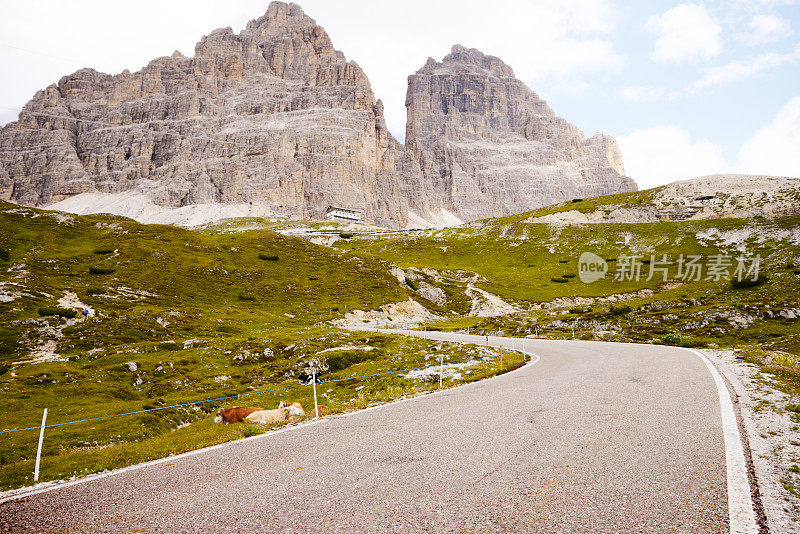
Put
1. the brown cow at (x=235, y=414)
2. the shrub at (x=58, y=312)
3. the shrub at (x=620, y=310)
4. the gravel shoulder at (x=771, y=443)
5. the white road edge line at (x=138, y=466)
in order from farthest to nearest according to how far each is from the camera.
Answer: the shrub at (x=620, y=310), the shrub at (x=58, y=312), the brown cow at (x=235, y=414), the white road edge line at (x=138, y=466), the gravel shoulder at (x=771, y=443)

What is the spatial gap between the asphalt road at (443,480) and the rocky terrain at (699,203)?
136390 mm

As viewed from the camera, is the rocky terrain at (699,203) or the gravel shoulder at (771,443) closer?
the gravel shoulder at (771,443)

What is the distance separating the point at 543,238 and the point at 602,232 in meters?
17.3

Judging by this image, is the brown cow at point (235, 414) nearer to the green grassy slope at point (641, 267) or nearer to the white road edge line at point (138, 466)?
the white road edge line at point (138, 466)

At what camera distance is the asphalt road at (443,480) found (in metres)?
5.88

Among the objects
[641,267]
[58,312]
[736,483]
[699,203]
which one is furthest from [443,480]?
[699,203]

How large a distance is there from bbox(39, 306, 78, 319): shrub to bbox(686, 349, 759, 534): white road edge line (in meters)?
55.5

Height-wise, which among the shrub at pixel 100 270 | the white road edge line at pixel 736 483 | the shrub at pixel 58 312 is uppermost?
the white road edge line at pixel 736 483

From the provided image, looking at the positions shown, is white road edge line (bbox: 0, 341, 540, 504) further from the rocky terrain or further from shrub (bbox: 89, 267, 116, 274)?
the rocky terrain

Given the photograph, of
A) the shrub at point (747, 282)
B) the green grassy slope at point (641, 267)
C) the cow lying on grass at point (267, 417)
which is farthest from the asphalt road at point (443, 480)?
the shrub at point (747, 282)

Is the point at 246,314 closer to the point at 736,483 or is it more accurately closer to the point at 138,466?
the point at 138,466

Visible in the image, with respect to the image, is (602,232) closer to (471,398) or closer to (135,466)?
(471,398)

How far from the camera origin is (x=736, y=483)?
6.64m

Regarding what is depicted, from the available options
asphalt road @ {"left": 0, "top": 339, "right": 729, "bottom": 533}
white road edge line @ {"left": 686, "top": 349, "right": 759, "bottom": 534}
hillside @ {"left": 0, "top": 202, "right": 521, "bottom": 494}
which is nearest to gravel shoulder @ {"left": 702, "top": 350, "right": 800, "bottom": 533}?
white road edge line @ {"left": 686, "top": 349, "right": 759, "bottom": 534}
